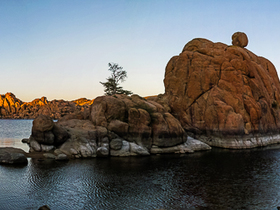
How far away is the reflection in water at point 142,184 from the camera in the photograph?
18047mm

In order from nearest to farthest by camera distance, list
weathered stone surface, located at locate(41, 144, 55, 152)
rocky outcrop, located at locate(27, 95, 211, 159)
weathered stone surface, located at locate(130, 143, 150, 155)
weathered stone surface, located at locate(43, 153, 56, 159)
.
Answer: weathered stone surface, located at locate(43, 153, 56, 159) → weathered stone surface, located at locate(41, 144, 55, 152) → rocky outcrop, located at locate(27, 95, 211, 159) → weathered stone surface, located at locate(130, 143, 150, 155)

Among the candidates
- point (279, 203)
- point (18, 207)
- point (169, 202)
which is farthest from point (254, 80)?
point (18, 207)

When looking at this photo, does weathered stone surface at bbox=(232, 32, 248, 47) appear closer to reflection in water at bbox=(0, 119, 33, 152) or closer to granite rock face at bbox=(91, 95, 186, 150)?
granite rock face at bbox=(91, 95, 186, 150)

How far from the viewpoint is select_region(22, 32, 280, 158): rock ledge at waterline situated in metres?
36.6

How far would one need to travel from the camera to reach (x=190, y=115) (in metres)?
51.5

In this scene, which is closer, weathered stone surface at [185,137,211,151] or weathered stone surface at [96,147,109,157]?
weathered stone surface at [96,147,109,157]

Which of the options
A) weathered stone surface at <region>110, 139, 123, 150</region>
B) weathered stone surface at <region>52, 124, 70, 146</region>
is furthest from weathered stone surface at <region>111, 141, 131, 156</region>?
weathered stone surface at <region>52, 124, 70, 146</region>

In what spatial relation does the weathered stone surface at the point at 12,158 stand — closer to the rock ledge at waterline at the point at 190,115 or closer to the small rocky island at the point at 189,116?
the small rocky island at the point at 189,116

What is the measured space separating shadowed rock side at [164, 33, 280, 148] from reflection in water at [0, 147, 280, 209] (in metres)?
13.4

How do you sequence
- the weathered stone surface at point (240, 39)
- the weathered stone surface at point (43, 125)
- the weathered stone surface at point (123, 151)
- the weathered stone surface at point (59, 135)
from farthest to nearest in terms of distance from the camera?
the weathered stone surface at point (240, 39) → the weathered stone surface at point (123, 151) → the weathered stone surface at point (59, 135) → the weathered stone surface at point (43, 125)

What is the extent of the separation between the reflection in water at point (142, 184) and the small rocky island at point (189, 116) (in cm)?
484

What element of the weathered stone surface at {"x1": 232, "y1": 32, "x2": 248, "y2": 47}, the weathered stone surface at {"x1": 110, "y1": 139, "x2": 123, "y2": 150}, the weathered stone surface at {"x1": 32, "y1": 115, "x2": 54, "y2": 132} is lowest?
the weathered stone surface at {"x1": 110, "y1": 139, "x2": 123, "y2": 150}

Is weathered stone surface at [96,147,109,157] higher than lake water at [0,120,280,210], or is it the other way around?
weathered stone surface at [96,147,109,157]

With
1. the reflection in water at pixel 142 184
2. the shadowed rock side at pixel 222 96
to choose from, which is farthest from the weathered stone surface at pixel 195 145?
the reflection in water at pixel 142 184
